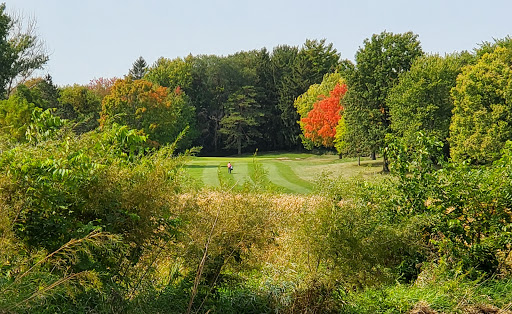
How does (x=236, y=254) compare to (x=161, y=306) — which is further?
(x=236, y=254)

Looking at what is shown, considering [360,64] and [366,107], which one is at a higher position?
[360,64]

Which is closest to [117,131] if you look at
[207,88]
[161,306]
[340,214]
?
[161,306]

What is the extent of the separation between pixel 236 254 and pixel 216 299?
23.9 inches

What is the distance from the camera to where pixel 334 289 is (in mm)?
5484

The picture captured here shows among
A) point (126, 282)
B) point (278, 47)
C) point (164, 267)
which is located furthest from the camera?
point (278, 47)

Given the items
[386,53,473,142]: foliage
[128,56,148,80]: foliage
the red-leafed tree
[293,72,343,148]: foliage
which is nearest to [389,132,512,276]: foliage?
[386,53,473,142]: foliage

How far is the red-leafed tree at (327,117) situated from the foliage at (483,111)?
35.5 feet

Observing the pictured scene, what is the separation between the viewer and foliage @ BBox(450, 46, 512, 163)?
21.1 meters

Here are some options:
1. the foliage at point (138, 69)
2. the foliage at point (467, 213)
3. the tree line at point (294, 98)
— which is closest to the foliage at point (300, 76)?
the tree line at point (294, 98)

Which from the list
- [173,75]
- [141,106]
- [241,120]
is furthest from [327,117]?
[173,75]

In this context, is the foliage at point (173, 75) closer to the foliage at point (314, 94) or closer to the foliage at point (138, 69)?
the foliage at point (138, 69)

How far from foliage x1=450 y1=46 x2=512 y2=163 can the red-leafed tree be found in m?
10.8

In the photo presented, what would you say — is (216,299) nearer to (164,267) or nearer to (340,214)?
(164,267)

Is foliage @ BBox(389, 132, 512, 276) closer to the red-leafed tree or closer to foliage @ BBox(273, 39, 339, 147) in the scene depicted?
the red-leafed tree
